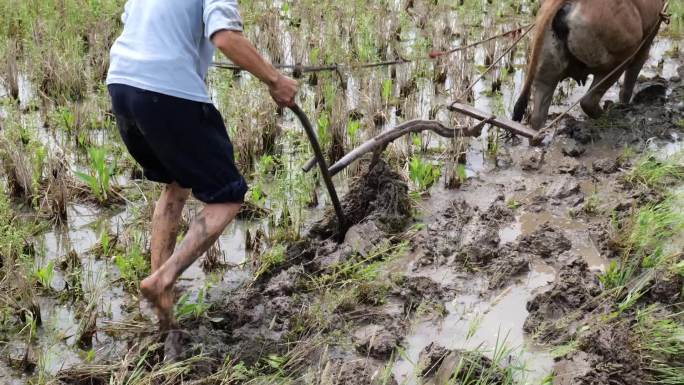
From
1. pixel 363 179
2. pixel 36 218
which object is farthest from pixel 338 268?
pixel 36 218

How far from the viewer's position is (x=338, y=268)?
397 centimetres

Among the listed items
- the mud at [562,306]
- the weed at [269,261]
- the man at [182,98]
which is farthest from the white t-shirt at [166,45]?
the mud at [562,306]

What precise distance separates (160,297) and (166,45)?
3.45 feet

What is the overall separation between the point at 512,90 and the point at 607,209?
2.36 m

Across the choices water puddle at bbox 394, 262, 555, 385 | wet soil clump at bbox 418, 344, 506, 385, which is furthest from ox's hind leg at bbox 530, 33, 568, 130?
wet soil clump at bbox 418, 344, 506, 385

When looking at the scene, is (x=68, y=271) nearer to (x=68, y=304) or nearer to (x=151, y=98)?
(x=68, y=304)

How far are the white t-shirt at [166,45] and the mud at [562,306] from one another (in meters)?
1.88

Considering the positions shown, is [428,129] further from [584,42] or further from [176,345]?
[176,345]

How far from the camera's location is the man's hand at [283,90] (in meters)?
3.26

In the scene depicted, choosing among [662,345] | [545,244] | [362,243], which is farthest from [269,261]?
[662,345]

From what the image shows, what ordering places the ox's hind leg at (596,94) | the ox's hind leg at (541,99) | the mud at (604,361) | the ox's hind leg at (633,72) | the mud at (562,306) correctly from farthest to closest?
the ox's hind leg at (633,72) < the ox's hind leg at (596,94) < the ox's hind leg at (541,99) < the mud at (562,306) < the mud at (604,361)

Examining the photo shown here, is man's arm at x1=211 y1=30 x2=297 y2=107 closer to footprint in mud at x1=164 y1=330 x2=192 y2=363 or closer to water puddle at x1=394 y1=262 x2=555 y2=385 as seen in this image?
footprint in mud at x1=164 y1=330 x2=192 y2=363

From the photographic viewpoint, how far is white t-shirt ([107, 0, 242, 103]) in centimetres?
306

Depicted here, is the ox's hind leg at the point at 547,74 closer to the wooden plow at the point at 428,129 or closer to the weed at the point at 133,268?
the wooden plow at the point at 428,129
